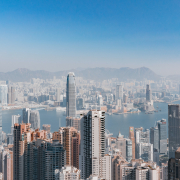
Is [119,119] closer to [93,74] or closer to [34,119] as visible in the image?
[93,74]

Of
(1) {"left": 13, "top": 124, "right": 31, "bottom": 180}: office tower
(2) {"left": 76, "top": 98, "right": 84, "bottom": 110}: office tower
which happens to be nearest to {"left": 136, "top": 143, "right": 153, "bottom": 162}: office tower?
(1) {"left": 13, "top": 124, "right": 31, "bottom": 180}: office tower

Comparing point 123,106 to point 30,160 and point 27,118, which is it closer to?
point 27,118

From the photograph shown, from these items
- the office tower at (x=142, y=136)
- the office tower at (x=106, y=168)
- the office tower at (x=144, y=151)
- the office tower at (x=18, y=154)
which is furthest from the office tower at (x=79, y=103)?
the office tower at (x=106, y=168)

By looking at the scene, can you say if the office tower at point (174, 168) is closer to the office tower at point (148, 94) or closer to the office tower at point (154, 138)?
the office tower at point (154, 138)

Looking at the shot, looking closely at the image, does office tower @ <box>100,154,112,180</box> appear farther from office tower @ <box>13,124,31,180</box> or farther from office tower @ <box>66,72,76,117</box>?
office tower @ <box>66,72,76,117</box>

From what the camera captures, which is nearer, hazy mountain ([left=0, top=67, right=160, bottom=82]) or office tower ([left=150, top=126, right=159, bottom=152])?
office tower ([left=150, top=126, right=159, bottom=152])

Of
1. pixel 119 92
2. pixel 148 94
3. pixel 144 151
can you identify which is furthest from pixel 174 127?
pixel 119 92

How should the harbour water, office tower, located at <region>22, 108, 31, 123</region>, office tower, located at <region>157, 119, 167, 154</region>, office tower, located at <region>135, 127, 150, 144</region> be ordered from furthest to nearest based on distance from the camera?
office tower, located at <region>22, 108, 31, 123</region> → the harbour water → office tower, located at <region>135, 127, 150, 144</region> → office tower, located at <region>157, 119, 167, 154</region>
